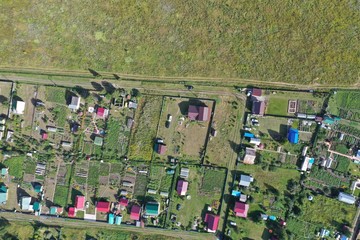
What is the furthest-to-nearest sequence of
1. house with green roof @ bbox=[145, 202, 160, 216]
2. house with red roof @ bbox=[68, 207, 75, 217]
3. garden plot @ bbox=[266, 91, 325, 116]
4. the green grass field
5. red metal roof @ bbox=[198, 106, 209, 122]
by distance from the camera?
house with red roof @ bbox=[68, 207, 75, 217] → house with green roof @ bbox=[145, 202, 160, 216] → garden plot @ bbox=[266, 91, 325, 116] → red metal roof @ bbox=[198, 106, 209, 122] → the green grass field

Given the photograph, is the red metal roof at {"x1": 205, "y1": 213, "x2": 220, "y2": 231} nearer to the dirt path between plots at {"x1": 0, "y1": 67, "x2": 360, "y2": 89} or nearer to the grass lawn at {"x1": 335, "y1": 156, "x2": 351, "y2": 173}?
the grass lawn at {"x1": 335, "y1": 156, "x2": 351, "y2": 173}

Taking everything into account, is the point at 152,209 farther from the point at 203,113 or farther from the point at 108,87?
the point at 108,87

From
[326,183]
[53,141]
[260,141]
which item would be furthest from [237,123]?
[53,141]

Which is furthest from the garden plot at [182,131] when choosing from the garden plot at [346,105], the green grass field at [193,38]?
the garden plot at [346,105]

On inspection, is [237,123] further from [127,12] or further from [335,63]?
[127,12]

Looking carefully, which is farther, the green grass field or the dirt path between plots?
the dirt path between plots

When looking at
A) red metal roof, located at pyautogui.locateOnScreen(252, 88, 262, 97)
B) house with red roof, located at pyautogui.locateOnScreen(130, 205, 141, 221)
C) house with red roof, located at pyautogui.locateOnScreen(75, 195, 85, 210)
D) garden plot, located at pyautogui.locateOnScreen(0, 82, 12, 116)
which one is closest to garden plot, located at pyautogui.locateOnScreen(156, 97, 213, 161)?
red metal roof, located at pyautogui.locateOnScreen(252, 88, 262, 97)

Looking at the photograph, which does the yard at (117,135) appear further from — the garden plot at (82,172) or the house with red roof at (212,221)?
the house with red roof at (212,221)
